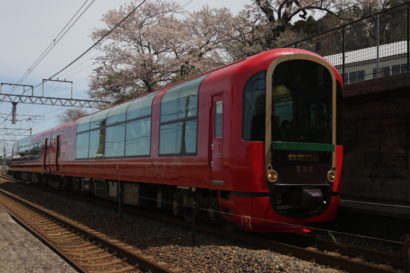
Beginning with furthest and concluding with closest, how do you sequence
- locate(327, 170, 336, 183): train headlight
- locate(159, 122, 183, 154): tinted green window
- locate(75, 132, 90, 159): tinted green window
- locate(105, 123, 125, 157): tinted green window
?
locate(75, 132, 90, 159): tinted green window
locate(105, 123, 125, 157): tinted green window
locate(159, 122, 183, 154): tinted green window
locate(327, 170, 336, 183): train headlight

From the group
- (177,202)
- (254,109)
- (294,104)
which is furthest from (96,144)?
(294,104)

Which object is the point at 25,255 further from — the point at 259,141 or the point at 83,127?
the point at 83,127

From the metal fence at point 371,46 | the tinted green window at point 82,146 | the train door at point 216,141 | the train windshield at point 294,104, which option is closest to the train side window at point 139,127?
the train door at point 216,141

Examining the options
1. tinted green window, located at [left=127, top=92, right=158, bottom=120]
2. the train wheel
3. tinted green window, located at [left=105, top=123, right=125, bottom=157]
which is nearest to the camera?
the train wheel

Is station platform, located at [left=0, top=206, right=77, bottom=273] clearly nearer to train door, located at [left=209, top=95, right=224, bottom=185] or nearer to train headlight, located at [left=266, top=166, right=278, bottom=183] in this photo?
train door, located at [left=209, top=95, right=224, bottom=185]

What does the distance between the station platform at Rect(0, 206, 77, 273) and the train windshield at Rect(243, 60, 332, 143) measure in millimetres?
3512

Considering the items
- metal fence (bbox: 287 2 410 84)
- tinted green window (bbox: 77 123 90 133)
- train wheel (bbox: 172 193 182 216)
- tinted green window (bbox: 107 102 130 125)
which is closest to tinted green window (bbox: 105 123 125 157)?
tinted green window (bbox: 107 102 130 125)

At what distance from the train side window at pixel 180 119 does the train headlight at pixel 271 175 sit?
177cm

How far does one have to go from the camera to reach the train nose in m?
7.02

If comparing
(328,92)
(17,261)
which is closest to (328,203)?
(328,92)

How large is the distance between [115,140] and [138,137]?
71.1 inches

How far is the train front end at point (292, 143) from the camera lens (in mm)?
6910

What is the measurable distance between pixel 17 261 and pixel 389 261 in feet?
17.8

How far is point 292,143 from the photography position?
712 centimetres
